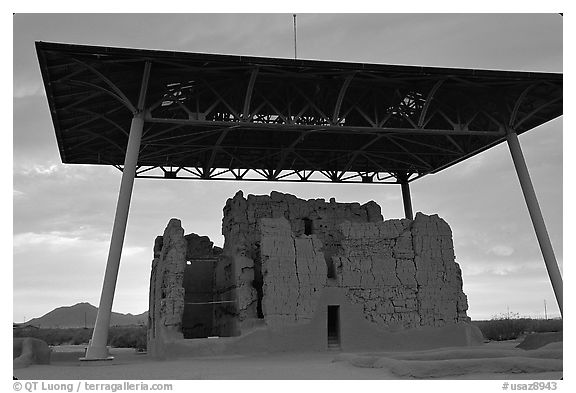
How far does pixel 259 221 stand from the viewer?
21531 millimetres

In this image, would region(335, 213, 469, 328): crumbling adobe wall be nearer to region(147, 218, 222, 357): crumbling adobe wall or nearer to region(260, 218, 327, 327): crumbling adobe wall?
region(260, 218, 327, 327): crumbling adobe wall

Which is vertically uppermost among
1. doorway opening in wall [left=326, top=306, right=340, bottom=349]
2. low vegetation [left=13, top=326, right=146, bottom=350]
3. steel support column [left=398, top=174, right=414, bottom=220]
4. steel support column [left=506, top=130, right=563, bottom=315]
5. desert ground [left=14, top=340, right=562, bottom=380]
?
steel support column [left=398, top=174, right=414, bottom=220]

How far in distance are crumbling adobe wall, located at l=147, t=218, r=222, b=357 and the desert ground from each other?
2224 mm

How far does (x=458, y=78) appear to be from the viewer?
19.9 m

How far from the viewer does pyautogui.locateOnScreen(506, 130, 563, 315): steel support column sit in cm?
2072

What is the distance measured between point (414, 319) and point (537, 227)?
529 cm

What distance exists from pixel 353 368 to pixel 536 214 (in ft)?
35.8

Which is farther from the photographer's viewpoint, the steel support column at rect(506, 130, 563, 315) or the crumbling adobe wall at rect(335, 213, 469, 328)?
the steel support column at rect(506, 130, 563, 315)

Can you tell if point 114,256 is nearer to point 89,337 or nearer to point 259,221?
point 259,221

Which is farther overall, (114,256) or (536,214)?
(536,214)

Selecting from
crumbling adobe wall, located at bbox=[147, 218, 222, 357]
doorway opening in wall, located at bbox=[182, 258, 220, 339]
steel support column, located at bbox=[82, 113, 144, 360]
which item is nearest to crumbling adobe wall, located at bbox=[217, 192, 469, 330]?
crumbling adobe wall, located at bbox=[147, 218, 222, 357]

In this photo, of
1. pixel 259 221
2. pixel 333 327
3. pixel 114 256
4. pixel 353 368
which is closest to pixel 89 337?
pixel 259 221

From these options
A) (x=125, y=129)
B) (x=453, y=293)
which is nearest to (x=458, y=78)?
(x=453, y=293)

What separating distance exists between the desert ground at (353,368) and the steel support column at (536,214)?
16.6ft
